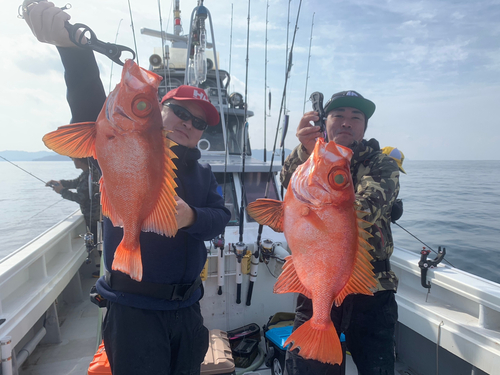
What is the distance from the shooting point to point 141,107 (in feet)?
3.98

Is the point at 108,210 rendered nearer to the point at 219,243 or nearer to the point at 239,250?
the point at 219,243

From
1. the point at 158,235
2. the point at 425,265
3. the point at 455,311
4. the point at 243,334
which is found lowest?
the point at 243,334

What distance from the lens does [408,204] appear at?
16.2 metres

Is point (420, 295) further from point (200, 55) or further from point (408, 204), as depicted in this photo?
point (408, 204)

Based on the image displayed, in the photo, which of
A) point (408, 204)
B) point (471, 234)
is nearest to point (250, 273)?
point (471, 234)

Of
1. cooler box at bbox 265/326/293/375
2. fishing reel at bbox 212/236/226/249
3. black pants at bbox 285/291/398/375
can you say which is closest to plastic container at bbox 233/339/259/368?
cooler box at bbox 265/326/293/375

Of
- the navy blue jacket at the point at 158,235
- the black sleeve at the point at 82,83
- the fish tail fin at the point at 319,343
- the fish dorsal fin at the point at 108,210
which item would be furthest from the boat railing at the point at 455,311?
the black sleeve at the point at 82,83

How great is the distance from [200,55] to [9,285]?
170 inches

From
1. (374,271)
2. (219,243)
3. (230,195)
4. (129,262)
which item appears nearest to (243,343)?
(219,243)

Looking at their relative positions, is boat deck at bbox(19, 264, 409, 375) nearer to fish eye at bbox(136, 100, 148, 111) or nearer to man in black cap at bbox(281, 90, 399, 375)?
man in black cap at bbox(281, 90, 399, 375)

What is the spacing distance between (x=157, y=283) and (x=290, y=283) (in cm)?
78

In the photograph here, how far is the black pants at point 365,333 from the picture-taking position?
2104mm

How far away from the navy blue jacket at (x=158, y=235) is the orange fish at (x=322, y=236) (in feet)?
1.47

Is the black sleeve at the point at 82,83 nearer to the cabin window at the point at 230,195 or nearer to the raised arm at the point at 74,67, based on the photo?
the raised arm at the point at 74,67
